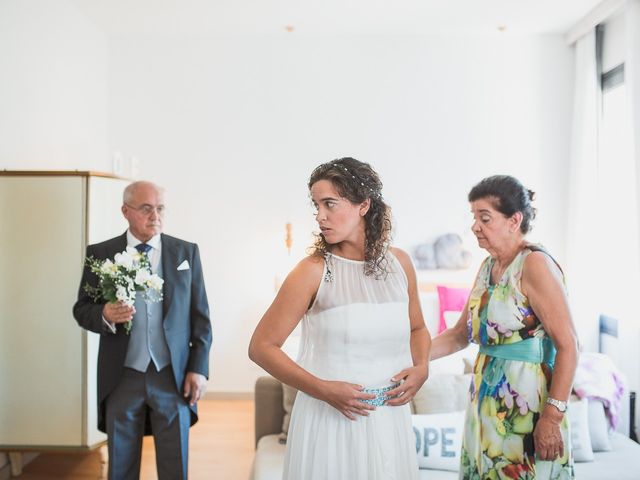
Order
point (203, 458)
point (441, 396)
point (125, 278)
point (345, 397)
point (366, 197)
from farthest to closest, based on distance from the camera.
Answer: point (203, 458), point (441, 396), point (125, 278), point (366, 197), point (345, 397)

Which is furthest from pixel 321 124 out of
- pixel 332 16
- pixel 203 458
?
pixel 203 458

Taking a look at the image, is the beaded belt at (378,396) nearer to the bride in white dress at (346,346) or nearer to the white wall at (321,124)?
the bride in white dress at (346,346)

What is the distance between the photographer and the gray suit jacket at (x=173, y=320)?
2.83 meters

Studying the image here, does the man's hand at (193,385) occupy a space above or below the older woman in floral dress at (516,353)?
below

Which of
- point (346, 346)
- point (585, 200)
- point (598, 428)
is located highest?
point (585, 200)

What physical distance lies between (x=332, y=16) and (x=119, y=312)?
11.3ft

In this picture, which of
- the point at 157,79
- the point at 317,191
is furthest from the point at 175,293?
the point at 157,79

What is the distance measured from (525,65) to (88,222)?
401 cm

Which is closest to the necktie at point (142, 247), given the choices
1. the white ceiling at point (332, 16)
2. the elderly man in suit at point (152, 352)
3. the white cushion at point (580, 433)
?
the elderly man in suit at point (152, 352)

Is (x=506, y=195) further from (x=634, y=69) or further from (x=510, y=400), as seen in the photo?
(x=634, y=69)

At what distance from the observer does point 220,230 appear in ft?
19.2

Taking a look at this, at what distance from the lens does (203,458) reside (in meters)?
4.28

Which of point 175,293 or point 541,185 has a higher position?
point 541,185

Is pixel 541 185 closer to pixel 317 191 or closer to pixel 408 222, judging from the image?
pixel 408 222
